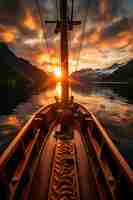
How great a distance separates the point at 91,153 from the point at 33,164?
209 centimetres

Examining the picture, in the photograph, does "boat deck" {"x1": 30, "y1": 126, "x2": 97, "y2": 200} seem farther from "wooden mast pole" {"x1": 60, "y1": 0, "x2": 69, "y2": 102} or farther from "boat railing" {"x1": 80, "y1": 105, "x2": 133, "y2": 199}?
"wooden mast pole" {"x1": 60, "y1": 0, "x2": 69, "y2": 102}

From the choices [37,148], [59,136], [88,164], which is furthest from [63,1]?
[88,164]

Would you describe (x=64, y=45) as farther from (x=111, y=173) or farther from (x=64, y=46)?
(x=111, y=173)

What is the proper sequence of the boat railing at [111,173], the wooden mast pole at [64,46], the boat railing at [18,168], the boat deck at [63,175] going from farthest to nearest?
the wooden mast pole at [64,46] → the boat deck at [63,175] → the boat railing at [18,168] → the boat railing at [111,173]

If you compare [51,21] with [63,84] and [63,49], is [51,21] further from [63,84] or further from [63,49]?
[63,84]

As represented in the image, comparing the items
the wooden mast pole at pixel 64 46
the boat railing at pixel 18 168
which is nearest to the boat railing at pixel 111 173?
the boat railing at pixel 18 168

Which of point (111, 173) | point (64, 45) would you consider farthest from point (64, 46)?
point (111, 173)

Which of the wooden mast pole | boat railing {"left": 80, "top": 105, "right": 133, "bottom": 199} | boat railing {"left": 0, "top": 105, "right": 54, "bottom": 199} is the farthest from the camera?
the wooden mast pole

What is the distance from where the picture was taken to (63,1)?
751cm

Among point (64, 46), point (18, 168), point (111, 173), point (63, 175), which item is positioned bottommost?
point (63, 175)

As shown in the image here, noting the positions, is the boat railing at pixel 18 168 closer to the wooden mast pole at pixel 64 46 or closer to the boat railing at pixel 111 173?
the boat railing at pixel 111 173

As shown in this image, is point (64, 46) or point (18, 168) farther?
point (64, 46)

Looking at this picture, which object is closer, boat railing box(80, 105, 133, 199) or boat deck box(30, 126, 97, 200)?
boat railing box(80, 105, 133, 199)

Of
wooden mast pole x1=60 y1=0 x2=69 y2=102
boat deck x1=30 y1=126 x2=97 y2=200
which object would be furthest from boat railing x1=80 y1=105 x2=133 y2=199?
wooden mast pole x1=60 y1=0 x2=69 y2=102
